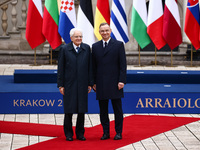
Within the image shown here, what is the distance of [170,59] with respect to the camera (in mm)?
15516

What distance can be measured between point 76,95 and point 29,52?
8840 mm

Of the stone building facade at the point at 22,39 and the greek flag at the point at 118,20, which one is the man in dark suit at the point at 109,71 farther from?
the stone building facade at the point at 22,39

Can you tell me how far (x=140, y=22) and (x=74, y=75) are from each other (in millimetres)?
7214

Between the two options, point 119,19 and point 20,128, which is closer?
point 20,128

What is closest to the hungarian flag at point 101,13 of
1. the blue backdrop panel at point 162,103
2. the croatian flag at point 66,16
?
the croatian flag at point 66,16

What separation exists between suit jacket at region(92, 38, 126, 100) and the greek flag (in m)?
6.45

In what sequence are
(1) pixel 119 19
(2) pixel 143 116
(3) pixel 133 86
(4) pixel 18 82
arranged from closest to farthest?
1. (2) pixel 143 116
2. (3) pixel 133 86
3. (4) pixel 18 82
4. (1) pixel 119 19

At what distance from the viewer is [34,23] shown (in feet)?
45.5

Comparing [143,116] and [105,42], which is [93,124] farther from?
[105,42]

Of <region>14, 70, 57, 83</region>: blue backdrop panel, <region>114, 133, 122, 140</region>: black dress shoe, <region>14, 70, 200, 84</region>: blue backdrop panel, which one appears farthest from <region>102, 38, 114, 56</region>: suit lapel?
<region>14, 70, 57, 83</region>: blue backdrop panel

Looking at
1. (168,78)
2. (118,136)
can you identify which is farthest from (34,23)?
(118,136)

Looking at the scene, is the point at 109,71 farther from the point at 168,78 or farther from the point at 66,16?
the point at 66,16

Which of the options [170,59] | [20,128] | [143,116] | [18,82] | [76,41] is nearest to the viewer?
[76,41]

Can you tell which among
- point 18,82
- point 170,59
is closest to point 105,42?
point 18,82
